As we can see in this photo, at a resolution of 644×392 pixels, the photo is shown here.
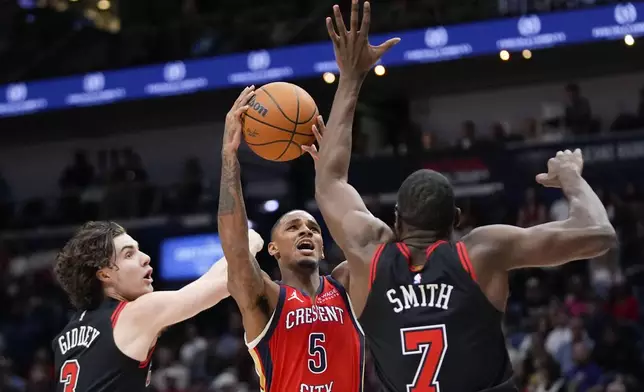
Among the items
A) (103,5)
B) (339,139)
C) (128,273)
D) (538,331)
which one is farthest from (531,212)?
(103,5)

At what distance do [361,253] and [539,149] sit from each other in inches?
380

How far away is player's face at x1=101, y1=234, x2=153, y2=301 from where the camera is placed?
15.4 feet

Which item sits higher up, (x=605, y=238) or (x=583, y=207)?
(x=583, y=207)

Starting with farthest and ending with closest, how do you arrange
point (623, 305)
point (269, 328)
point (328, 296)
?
point (623, 305) → point (328, 296) → point (269, 328)

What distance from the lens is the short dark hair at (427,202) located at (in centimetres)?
353

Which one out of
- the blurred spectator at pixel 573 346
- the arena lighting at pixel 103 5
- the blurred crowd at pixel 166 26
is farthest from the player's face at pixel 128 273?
the arena lighting at pixel 103 5

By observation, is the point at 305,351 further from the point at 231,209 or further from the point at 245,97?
the point at 245,97

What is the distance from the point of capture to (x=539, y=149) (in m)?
12.8

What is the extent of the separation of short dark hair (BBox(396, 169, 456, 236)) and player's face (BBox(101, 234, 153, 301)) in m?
1.62

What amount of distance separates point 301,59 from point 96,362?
397 inches

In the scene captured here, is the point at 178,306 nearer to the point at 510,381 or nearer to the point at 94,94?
the point at 510,381

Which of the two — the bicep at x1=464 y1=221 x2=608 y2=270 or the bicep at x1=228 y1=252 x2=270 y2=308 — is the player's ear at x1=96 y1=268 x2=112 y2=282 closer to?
the bicep at x1=228 y1=252 x2=270 y2=308

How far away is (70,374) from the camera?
4402mm

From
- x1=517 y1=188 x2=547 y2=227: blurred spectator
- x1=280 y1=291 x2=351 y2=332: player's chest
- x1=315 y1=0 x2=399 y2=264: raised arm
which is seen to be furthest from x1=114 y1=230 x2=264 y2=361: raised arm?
x1=517 y1=188 x2=547 y2=227: blurred spectator
